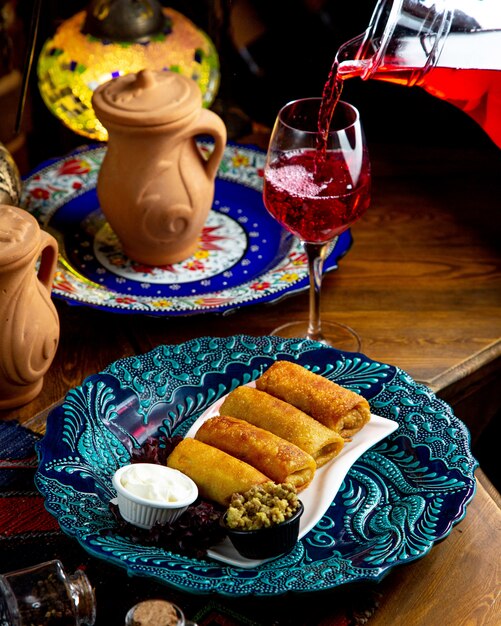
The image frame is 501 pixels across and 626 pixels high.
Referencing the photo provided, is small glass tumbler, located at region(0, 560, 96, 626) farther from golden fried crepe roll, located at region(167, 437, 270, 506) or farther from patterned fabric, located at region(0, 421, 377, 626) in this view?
golden fried crepe roll, located at region(167, 437, 270, 506)

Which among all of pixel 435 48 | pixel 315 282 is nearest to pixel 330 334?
pixel 315 282

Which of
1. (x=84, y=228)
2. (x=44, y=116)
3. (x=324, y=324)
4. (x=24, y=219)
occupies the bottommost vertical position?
(x=44, y=116)

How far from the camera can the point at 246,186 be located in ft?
5.77

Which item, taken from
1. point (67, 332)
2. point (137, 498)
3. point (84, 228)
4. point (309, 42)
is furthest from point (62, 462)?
point (309, 42)

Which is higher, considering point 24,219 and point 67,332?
point 24,219

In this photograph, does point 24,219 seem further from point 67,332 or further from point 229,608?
point 229,608

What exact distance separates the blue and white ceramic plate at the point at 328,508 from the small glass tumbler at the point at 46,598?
4 centimetres

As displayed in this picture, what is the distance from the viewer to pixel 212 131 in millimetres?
1470

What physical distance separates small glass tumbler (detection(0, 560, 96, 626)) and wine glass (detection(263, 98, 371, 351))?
59 cm

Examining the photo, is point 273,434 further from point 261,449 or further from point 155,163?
point 155,163

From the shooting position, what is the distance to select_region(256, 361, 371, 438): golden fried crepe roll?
1.12 meters

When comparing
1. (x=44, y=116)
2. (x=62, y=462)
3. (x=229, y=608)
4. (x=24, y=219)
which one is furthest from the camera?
(x=44, y=116)

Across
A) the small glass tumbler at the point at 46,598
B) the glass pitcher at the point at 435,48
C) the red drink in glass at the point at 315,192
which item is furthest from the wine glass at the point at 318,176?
the small glass tumbler at the point at 46,598

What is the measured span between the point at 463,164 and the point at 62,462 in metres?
1.14
